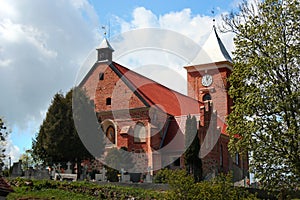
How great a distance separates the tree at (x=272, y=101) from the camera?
18.7 m

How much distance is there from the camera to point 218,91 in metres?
53.4

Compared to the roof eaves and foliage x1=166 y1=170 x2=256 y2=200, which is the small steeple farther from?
foliage x1=166 y1=170 x2=256 y2=200

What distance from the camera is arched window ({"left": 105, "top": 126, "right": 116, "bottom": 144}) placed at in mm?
39719

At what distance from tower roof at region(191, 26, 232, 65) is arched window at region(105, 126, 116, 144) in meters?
17.8

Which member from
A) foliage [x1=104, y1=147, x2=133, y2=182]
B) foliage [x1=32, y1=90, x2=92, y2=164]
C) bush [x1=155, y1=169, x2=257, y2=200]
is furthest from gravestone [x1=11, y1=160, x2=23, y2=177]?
bush [x1=155, y1=169, x2=257, y2=200]

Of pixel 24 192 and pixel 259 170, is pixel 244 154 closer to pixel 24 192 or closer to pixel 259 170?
pixel 259 170

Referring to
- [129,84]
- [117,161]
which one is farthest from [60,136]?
[129,84]

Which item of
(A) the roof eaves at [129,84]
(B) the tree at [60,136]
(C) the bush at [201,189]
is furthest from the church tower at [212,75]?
(C) the bush at [201,189]

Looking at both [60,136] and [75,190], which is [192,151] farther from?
[75,190]

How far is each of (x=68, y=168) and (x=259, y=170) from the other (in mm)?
15721

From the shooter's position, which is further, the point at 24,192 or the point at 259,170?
the point at 24,192

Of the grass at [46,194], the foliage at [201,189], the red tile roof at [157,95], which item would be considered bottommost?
the grass at [46,194]

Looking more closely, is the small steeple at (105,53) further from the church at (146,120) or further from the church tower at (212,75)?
the church tower at (212,75)

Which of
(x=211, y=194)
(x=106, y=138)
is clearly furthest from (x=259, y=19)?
(x=106, y=138)
